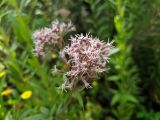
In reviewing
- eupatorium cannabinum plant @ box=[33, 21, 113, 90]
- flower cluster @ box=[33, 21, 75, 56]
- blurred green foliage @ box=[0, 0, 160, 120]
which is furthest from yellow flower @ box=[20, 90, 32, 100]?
eupatorium cannabinum plant @ box=[33, 21, 113, 90]

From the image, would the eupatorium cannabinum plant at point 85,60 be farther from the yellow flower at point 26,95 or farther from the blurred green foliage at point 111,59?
the yellow flower at point 26,95

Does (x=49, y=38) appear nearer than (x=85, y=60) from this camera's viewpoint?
No

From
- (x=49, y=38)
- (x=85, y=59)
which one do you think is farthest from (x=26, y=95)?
(x=85, y=59)

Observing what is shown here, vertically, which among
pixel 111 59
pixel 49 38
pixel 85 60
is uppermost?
pixel 111 59

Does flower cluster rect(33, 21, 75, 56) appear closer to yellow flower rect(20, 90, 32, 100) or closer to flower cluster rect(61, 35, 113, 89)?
flower cluster rect(61, 35, 113, 89)

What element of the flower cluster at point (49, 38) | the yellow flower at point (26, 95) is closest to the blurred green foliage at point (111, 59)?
the yellow flower at point (26, 95)

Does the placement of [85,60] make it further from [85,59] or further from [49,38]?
[49,38]
